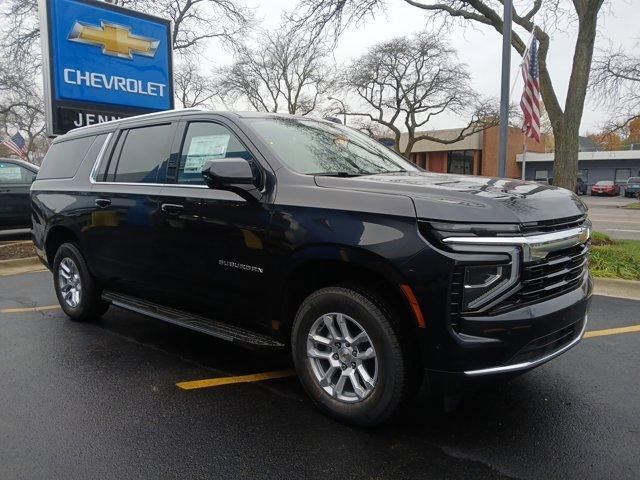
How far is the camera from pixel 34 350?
446 cm

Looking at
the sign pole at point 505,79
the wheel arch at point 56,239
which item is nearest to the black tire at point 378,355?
the wheel arch at point 56,239

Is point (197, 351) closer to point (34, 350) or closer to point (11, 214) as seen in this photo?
point (34, 350)

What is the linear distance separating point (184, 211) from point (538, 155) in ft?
171

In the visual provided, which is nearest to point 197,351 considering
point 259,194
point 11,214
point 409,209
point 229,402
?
point 229,402

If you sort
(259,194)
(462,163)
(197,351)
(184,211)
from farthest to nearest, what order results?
(462,163)
(197,351)
(184,211)
(259,194)

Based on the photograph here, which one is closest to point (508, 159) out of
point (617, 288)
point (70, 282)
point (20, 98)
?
point (20, 98)

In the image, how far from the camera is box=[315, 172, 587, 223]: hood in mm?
2613

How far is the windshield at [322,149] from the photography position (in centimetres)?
349

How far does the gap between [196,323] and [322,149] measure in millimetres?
1576

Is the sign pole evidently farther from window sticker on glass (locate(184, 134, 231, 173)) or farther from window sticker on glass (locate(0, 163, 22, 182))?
window sticker on glass (locate(0, 163, 22, 182))

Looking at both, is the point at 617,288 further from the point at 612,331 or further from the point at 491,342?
the point at 491,342

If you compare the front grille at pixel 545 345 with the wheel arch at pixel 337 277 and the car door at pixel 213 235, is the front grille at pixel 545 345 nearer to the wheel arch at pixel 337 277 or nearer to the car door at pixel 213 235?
the wheel arch at pixel 337 277

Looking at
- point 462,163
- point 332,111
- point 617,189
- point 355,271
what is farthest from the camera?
point 462,163

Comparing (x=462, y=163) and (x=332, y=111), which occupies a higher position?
(x=332, y=111)
